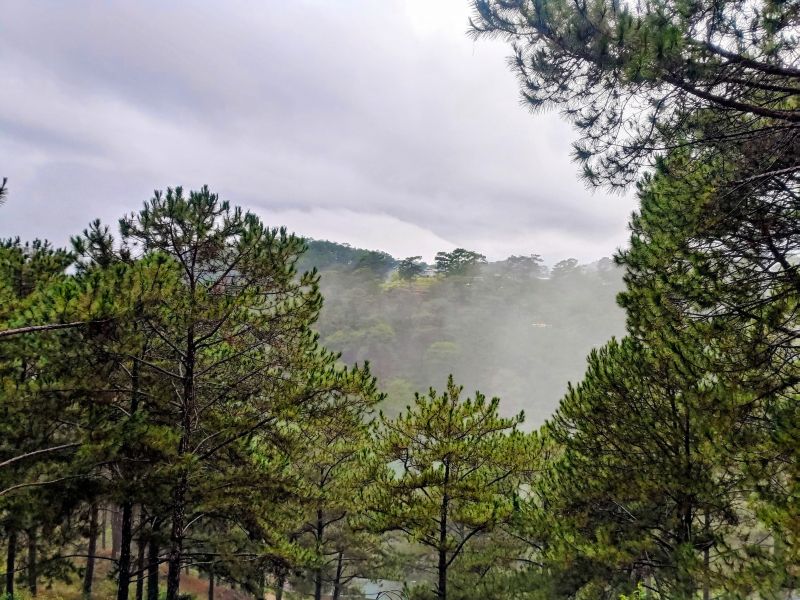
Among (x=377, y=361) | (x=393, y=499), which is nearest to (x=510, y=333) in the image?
(x=377, y=361)

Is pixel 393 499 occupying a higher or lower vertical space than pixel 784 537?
lower

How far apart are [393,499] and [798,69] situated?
963 centimetres

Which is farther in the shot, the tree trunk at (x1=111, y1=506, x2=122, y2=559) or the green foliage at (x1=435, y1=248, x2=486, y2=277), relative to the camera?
the green foliage at (x1=435, y1=248, x2=486, y2=277)

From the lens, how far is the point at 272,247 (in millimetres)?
7820

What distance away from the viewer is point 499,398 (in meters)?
7.02

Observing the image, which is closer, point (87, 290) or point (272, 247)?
point (87, 290)

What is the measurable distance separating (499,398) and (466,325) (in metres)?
103

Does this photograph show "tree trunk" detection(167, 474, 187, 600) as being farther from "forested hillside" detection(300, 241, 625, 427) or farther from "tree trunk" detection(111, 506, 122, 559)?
"forested hillside" detection(300, 241, 625, 427)

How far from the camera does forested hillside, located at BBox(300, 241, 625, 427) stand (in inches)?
3905

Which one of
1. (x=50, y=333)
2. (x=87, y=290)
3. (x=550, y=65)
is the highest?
(x=550, y=65)

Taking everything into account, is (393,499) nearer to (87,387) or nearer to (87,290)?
(87,387)

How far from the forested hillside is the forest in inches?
3018

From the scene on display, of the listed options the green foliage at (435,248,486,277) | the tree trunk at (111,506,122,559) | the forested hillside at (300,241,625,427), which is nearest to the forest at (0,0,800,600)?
the tree trunk at (111,506,122,559)

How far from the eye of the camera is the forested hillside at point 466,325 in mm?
99188
